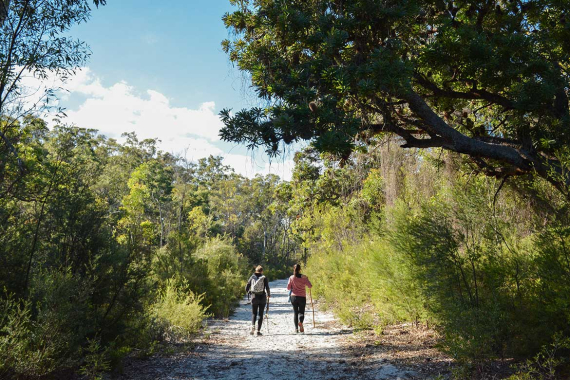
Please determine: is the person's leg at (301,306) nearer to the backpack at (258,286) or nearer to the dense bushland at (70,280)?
the backpack at (258,286)

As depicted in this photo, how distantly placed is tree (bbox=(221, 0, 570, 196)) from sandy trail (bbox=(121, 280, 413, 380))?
3712 mm

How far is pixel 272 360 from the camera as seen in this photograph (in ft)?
24.5

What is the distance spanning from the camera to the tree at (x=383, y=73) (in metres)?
5.57

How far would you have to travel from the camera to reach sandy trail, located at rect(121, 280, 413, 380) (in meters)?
6.39

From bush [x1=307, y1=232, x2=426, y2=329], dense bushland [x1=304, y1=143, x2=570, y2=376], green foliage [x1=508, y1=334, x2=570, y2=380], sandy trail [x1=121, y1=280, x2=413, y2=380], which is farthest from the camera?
bush [x1=307, y1=232, x2=426, y2=329]

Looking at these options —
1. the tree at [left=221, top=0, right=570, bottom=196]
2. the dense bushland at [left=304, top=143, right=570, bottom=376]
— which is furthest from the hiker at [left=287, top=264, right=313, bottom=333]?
the tree at [left=221, top=0, right=570, bottom=196]

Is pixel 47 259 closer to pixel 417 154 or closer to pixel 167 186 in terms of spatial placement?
pixel 417 154

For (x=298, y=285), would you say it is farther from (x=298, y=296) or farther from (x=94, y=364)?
(x=94, y=364)

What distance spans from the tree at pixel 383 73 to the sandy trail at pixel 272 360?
12.2 ft

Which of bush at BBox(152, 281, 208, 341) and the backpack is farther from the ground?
the backpack

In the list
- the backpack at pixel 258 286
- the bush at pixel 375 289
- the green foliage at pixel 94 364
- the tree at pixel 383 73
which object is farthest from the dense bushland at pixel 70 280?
the bush at pixel 375 289

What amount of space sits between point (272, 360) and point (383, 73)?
5.62 metres

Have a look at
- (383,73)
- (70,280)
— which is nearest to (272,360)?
(70,280)

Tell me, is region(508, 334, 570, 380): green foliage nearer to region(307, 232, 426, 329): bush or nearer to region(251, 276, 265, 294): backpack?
region(307, 232, 426, 329): bush
